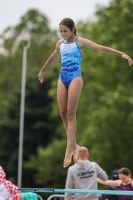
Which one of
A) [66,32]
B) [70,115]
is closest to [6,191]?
[70,115]

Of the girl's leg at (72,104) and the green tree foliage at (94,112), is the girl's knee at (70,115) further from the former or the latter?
the green tree foliage at (94,112)

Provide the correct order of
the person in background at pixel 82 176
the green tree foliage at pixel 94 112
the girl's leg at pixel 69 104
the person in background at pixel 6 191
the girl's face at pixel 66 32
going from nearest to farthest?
1. the person in background at pixel 6 191
2. the girl's face at pixel 66 32
3. the girl's leg at pixel 69 104
4. the person in background at pixel 82 176
5. the green tree foliage at pixel 94 112

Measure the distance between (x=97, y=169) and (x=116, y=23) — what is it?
29.5 m

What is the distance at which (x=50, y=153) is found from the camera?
158 feet

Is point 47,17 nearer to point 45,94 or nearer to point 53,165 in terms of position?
point 45,94

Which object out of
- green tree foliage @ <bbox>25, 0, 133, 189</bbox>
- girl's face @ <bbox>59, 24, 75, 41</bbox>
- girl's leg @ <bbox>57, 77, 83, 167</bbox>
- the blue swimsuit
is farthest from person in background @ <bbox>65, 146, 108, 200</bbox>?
green tree foliage @ <bbox>25, 0, 133, 189</bbox>

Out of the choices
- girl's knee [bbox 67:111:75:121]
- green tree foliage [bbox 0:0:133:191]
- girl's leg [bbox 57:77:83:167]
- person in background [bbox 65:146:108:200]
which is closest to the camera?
girl's leg [bbox 57:77:83:167]

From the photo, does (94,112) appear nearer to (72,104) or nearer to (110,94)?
(110,94)

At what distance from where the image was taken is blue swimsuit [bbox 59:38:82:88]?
1043 cm

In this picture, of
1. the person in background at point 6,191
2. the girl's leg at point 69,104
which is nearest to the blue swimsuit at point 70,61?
the girl's leg at point 69,104

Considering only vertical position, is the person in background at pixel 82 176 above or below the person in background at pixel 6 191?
above

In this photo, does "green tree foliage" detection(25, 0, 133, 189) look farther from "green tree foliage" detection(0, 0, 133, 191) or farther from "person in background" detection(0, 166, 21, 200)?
"person in background" detection(0, 166, 21, 200)

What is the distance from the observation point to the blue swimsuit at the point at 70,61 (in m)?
10.4

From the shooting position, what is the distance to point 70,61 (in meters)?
10.4
